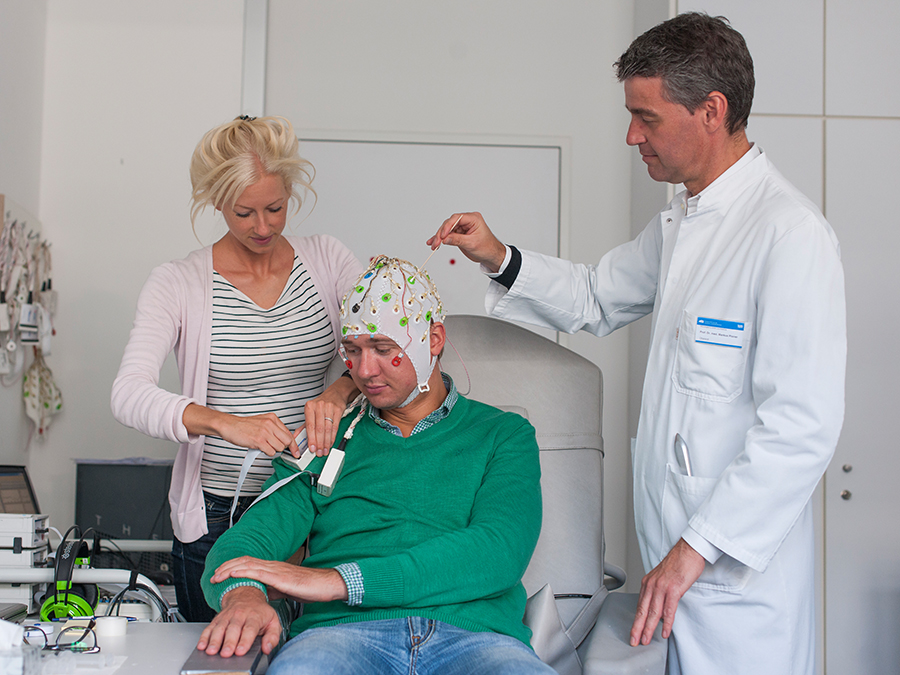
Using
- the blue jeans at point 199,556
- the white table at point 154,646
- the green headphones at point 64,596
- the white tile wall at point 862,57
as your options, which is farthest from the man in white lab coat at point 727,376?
the white tile wall at point 862,57

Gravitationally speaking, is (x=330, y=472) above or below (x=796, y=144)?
below

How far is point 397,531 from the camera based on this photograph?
1530 mm

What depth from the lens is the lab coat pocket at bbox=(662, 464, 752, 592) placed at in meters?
1.40

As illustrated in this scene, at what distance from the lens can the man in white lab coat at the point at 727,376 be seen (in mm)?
1325

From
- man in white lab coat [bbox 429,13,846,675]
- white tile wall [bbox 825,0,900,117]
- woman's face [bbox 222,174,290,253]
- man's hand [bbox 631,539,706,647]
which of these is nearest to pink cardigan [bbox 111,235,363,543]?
woman's face [bbox 222,174,290,253]

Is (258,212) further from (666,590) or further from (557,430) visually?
(666,590)

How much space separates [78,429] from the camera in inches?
125

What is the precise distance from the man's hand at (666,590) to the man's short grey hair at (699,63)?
821 millimetres

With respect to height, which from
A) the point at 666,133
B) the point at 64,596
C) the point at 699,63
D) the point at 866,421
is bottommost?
the point at 64,596

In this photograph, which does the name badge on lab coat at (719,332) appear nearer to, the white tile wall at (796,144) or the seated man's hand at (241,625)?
the seated man's hand at (241,625)

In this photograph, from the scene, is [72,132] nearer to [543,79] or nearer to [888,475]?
[543,79]

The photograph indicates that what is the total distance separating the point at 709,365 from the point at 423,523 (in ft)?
2.04

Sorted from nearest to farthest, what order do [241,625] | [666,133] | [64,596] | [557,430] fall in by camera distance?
[241,625] < [666,133] < [64,596] < [557,430]

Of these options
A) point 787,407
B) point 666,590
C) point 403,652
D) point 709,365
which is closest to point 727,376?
point 709,365
